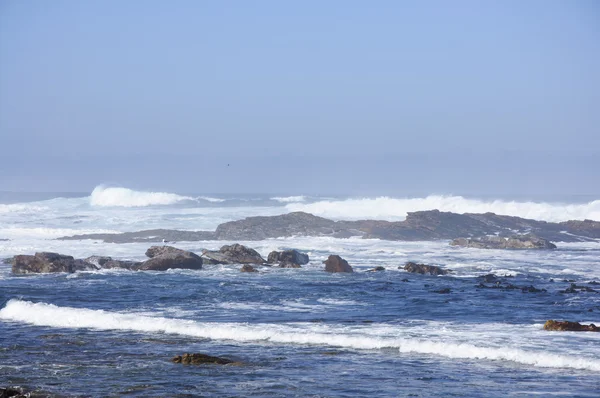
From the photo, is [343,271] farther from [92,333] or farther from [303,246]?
[92,333]

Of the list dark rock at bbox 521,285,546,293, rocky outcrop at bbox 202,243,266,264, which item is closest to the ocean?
dark rock at bbox 521,285,546,293

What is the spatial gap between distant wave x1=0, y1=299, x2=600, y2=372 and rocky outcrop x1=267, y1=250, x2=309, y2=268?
14272 millimetres

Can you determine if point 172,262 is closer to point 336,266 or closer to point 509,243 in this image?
point 336,266

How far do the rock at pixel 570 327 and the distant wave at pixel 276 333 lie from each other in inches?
121

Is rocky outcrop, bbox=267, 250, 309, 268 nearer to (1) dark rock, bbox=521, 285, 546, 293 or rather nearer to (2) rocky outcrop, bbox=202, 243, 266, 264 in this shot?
(2) rocky outcrop, bbox=202, 243, 266, 264

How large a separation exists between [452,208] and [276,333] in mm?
67414

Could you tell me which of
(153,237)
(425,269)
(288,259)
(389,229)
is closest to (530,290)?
(425,269)

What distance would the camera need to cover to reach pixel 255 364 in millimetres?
15328

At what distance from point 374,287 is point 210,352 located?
12840 millimetres

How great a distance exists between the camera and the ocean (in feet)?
44.7

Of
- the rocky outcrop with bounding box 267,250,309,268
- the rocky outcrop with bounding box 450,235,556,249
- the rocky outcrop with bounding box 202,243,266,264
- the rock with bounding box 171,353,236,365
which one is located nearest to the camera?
the rock with bounding box 171,353,236,365

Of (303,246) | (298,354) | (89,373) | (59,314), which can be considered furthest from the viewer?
(303,246)

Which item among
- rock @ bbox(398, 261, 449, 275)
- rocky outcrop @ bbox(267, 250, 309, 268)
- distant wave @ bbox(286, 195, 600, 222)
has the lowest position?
rock @ bbox(398, 261, 449, 275)

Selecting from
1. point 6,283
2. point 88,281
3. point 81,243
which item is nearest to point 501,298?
point 88,281
